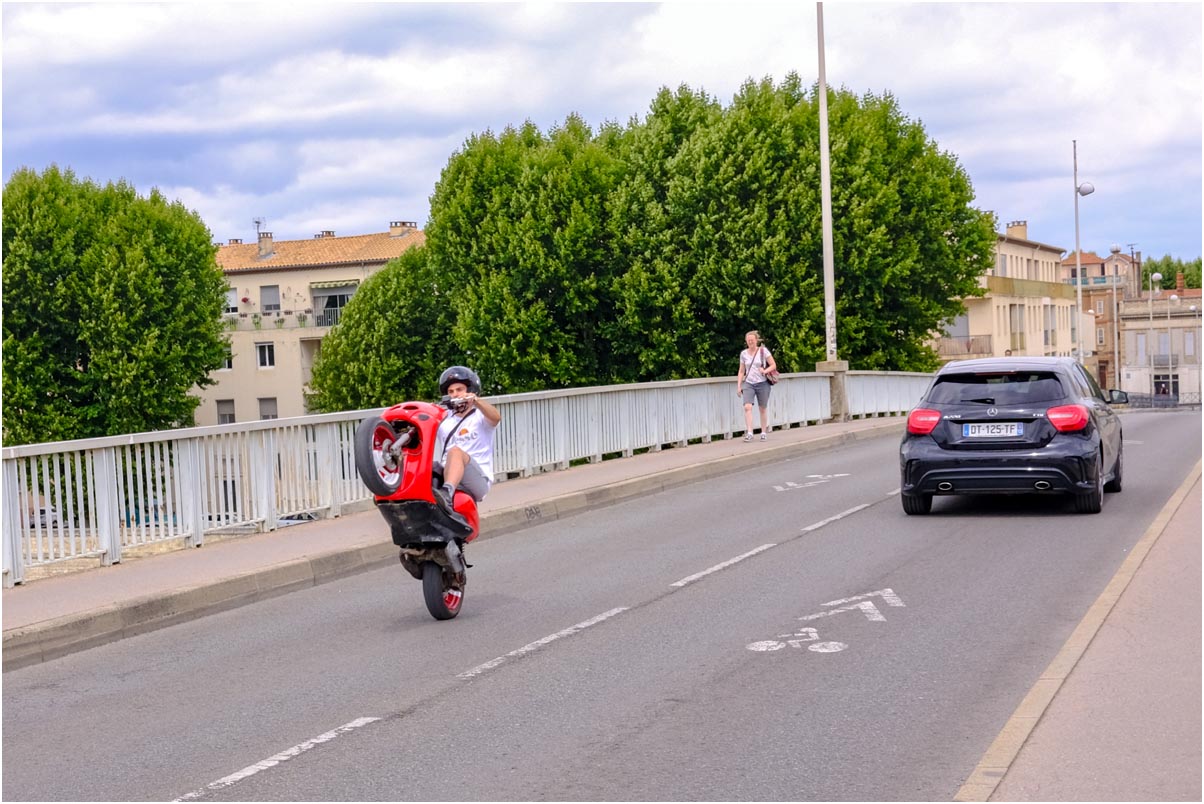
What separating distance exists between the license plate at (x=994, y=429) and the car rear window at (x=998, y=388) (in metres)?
0.22

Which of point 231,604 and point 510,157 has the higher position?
point 510,157

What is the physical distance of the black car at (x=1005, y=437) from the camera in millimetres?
13281

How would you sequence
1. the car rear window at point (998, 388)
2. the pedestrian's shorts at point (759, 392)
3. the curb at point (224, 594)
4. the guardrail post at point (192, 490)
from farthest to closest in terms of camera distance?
the pedestrian's shorts at point (759, 392), the car rear window at point (998, 388), the guardrail post at point (192, 490), the curb at point (224, 594)

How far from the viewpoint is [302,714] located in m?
6.85

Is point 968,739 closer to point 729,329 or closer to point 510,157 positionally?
point 729,329

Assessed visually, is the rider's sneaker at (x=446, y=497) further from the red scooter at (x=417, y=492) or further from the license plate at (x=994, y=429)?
the license plate at (x=994, y=429)

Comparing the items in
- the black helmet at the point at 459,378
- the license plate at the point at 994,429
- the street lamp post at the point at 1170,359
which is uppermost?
the black helmet at the point at 459,378

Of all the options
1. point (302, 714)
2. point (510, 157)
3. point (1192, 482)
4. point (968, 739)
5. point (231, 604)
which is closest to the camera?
point (968, 739)

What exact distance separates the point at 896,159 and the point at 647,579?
130ft

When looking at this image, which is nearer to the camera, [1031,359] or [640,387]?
[1031,359]

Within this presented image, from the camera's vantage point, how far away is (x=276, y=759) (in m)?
6.03

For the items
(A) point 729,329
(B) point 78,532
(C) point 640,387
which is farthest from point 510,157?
(B) point 78,532

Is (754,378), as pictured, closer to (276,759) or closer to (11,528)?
(11,528)

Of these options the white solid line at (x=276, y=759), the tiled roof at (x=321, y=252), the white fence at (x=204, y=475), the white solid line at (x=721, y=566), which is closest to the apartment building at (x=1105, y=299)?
the tiled roof at (x=321, y=252)
